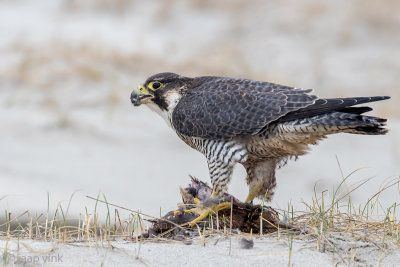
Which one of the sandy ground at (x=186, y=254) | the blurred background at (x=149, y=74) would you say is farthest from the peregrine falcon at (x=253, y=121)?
the blurred background at (x=149, y=74)

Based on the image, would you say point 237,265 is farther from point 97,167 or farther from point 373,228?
point 97,167

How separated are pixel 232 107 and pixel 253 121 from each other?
0.25 metres

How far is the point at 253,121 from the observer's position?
16.6 ft

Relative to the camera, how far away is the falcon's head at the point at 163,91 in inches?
219

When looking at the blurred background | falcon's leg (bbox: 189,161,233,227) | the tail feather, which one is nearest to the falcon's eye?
falcon's leg (bbox: 189,161,233,227)

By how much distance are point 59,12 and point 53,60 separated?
2492 mm

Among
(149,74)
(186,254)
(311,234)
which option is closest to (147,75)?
(149,74)

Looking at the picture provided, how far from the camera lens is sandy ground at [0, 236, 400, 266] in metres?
3.92

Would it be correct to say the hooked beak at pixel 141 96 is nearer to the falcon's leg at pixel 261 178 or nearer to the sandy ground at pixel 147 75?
the falcon's leg at pixel 261 178

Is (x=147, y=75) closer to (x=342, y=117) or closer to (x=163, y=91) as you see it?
(x=163, y=91)

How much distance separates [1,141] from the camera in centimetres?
944

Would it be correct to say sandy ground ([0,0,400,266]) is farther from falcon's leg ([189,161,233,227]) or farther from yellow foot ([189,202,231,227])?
yellow foot ([189,202,231,227])

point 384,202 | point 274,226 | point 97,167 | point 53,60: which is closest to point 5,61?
point 53,60

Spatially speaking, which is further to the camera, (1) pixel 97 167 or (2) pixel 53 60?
(2) pixel 53 60
